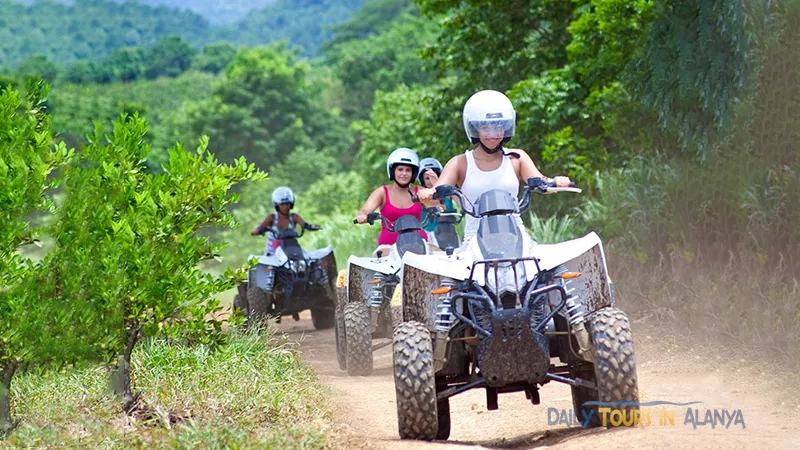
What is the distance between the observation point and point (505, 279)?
730 centimetres

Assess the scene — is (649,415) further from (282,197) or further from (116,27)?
(116,27)

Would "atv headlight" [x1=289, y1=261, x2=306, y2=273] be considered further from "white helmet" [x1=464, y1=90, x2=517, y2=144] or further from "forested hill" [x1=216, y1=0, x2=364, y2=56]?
"forested hill" [x1=216, y1=0, x2=364, y2=56]

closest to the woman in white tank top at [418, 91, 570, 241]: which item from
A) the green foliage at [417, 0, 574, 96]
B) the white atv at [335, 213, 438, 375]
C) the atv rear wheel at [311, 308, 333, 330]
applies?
the white atv at [335, 213, 438, 375]

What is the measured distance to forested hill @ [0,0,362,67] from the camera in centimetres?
13762

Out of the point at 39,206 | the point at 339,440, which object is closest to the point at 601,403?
the point at 339,440

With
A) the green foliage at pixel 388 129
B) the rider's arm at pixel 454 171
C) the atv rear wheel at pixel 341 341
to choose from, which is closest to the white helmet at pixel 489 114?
the rider's arm at pixel 454 171

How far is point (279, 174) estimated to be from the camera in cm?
5616

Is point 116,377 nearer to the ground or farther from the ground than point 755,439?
farther from the ground

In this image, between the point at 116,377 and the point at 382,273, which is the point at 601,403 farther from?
the point at 382,273

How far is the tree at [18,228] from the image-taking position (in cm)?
789

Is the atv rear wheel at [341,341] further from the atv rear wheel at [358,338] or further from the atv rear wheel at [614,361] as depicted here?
the atv rear wheel at [614,361]

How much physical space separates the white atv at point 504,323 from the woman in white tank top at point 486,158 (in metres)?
0.17

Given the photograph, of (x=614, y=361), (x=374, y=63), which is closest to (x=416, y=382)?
(x=614, y=361)

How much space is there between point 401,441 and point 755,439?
200cm
